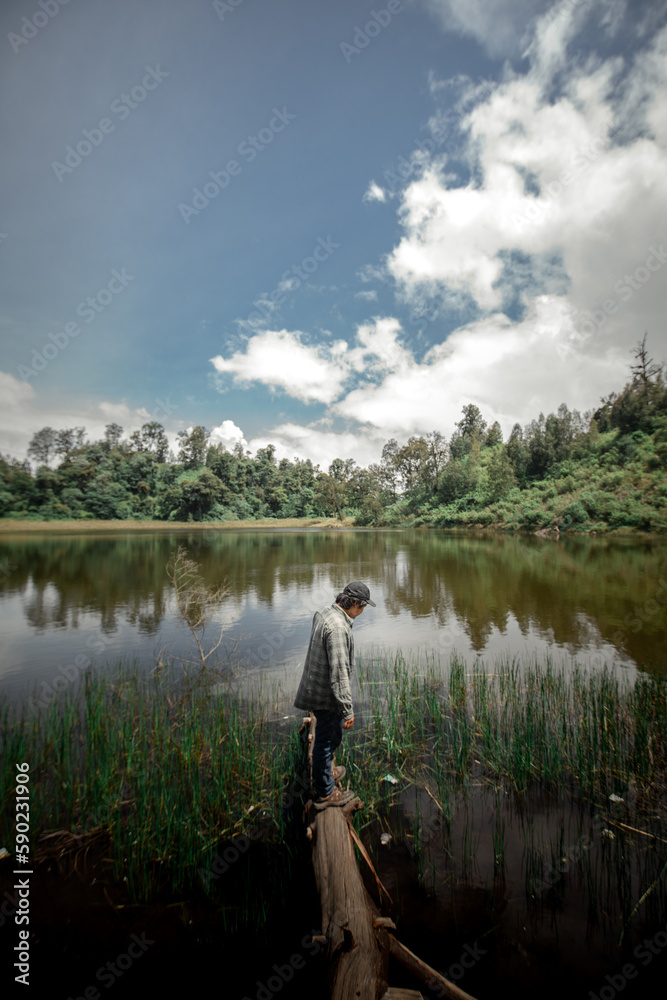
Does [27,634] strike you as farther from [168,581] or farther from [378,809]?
[378,809]

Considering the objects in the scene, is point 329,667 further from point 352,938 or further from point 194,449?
point 194,449

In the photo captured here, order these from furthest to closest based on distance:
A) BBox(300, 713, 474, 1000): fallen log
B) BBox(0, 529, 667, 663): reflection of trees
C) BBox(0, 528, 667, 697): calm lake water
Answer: BBox(0, 529, 667, 663): reflection of trees
BBox(0, 528, 667, 697): calm lake water
BBox(300, 713, 474, 1000): fallen log

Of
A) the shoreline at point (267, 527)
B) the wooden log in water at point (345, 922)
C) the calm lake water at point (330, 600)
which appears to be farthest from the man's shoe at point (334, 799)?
the shoreline at point (267, 527)

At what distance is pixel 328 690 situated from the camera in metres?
3.61

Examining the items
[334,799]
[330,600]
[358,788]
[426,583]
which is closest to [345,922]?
[334,799]

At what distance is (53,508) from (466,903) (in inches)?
2455

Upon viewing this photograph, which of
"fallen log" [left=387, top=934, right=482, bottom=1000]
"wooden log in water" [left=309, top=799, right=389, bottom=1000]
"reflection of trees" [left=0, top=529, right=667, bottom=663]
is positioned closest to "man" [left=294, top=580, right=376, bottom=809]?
"wooden log in water" [left=309, top=799, right=389, bottom=1000]

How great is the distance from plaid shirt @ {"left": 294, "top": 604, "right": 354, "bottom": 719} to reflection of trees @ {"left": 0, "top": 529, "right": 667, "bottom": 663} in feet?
22.4

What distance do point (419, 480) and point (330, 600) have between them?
60.2 metres

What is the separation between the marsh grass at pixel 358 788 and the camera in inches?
129

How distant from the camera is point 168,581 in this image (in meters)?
17.9

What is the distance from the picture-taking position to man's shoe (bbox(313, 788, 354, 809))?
3457mm

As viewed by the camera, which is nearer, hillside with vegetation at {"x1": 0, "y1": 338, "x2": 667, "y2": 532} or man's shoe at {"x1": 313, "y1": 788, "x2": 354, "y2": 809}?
man's shoe at {"x1": 313, "y1": 788, "x2": 354, "y2": 809}

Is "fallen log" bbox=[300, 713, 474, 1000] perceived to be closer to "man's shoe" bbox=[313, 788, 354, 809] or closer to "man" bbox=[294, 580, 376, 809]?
"man's shoe" bbox=[313, 788, 354, 809]
